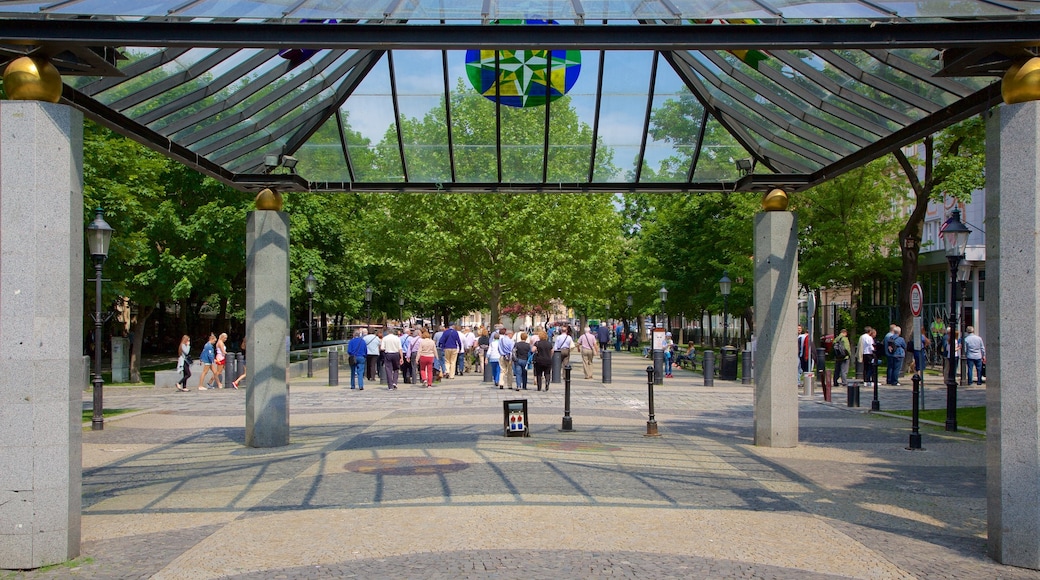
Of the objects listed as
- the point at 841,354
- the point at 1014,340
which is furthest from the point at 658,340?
the point at 1014,340

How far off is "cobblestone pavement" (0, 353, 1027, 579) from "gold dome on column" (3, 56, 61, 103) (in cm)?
379

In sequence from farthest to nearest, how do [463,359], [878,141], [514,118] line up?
[463,359]
[514,118]
[878,141]

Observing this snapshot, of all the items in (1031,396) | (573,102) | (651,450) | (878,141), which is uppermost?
(573,102)

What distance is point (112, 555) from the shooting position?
24.9ft

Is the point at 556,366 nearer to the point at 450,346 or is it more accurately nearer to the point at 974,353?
the point at 450,346

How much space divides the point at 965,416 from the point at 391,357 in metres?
15.6

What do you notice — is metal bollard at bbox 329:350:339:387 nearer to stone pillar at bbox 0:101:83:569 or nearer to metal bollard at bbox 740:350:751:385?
metal bollard at bbox 740:350:751:385

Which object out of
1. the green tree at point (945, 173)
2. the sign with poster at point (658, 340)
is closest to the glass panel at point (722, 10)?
the green tree at point (945, 173)

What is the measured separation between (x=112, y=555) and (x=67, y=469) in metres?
0.83

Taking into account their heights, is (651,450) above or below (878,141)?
below

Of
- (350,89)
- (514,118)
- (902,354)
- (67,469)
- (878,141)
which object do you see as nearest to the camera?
(67,469)

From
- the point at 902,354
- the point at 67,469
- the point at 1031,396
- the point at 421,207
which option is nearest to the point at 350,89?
the point at 67,469

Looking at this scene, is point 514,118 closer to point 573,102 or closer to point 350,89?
point 573,102

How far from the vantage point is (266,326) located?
13.7 m
